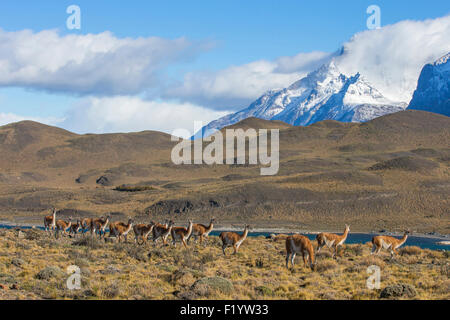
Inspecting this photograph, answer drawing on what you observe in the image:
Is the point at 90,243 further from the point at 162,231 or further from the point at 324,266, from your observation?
the point at 324,266

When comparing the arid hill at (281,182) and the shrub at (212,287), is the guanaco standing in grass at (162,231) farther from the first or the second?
the arid hill at (281,182)

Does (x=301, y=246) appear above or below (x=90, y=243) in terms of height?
above

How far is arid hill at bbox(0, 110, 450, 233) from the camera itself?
87.9 meters

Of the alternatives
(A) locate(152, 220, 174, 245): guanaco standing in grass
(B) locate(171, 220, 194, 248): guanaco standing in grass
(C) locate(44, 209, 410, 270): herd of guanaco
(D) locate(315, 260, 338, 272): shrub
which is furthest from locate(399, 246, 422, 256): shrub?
(A) locate(152, 220, 174, 245): guanaco standing in grass

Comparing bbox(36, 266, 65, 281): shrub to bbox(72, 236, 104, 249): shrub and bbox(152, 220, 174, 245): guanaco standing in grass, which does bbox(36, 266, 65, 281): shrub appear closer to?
bbox(72, 236, 104, 249): shrub

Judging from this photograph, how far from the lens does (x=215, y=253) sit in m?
29.0

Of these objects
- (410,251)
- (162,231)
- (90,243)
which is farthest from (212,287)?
(410,251)

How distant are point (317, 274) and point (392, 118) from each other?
159 meters

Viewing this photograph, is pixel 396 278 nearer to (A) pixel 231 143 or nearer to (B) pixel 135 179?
(B) pixel 135 179

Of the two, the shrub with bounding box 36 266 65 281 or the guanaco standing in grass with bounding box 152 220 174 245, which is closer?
the shrub with bounding box 36 266 65 281

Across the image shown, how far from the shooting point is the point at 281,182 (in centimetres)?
10156

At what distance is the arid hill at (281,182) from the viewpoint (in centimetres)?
8788

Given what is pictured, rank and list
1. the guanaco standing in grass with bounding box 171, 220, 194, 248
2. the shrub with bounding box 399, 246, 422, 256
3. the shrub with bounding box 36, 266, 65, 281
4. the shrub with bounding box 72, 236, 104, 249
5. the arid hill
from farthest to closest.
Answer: the arid hill
the shrub with bounding box 399, 246, 422, 256
the shrub with bounding box 72, 236, 104, 249
the guanaco standing in grass with bounding box 171, 220, 194, 248
the shrub with bounding box 36, 266, 65, 281

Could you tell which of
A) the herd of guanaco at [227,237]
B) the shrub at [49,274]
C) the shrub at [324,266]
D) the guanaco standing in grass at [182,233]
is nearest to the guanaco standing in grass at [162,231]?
the herd of guanaco at [227,237]
